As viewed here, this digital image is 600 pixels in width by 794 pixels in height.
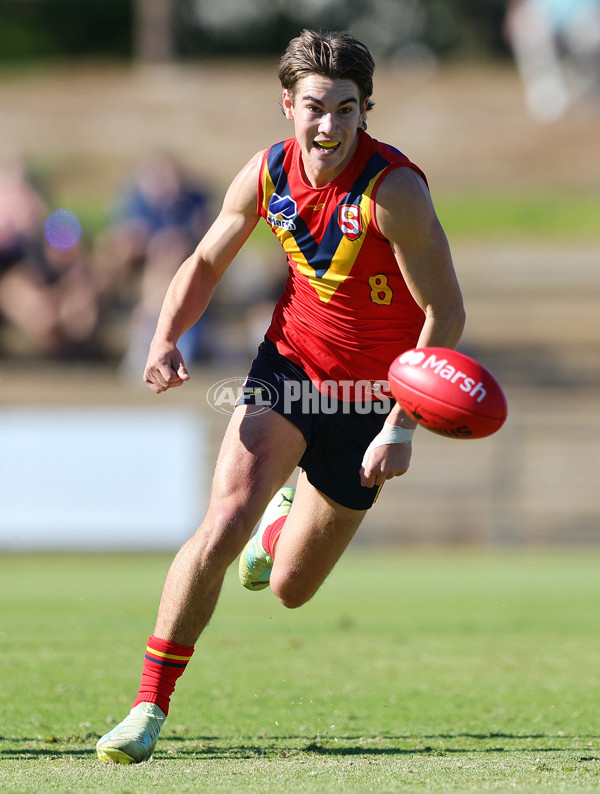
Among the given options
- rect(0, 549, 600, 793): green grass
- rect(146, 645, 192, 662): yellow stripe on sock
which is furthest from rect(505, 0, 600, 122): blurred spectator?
rect(146, 645, 192, 662): yellow stripe on sock

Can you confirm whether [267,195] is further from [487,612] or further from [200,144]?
[200,144]

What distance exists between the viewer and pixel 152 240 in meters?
16.3

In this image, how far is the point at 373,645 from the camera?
8.44 meters

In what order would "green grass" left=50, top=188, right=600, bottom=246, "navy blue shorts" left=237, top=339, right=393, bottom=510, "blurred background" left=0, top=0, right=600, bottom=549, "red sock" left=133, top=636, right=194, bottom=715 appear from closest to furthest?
"red sock" left=133, top=636, right=194, bottom=715 < "navy blue shorts" left=237, top=339, right=393, bottom=510 < "blurred background" left=0, top=0, right=600, bottom=549 < "green grass" left=50, top=188, right=600, bottom=246

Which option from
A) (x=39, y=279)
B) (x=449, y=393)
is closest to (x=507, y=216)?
(x=39, y=279)

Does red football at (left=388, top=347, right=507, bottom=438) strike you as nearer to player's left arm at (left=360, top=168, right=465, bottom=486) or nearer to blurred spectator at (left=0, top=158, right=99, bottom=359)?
player's left arm at (left=360, top=168, right=465, bottom=486)

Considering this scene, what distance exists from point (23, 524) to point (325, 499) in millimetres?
9512

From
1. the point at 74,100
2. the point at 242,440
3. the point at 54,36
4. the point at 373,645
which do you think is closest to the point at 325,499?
the point at 242,440

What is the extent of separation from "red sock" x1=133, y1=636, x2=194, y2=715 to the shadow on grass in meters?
0.23

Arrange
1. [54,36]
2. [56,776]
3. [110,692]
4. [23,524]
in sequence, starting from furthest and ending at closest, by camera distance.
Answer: [54,36] < [23,524] < [110,692] < [56,776]

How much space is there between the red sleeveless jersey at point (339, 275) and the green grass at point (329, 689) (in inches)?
60.5

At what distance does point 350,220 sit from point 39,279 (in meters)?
11.7

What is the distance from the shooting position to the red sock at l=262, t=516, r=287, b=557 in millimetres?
6168

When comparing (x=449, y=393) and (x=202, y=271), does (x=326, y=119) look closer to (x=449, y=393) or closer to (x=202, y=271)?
(x=202, y=271)
